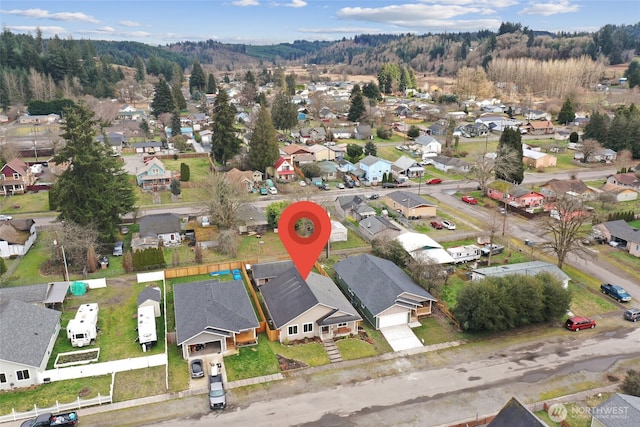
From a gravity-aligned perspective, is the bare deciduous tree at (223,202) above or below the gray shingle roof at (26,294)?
above

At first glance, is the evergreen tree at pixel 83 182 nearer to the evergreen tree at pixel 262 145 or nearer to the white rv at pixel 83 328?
the white rv at pixel 83 328

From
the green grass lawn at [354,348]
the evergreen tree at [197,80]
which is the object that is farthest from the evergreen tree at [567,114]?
the evergreen tree at [197,80]

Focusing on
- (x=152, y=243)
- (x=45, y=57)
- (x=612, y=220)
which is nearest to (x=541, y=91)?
(x=612, y=220)

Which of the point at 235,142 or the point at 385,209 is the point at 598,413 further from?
the point at 235,142

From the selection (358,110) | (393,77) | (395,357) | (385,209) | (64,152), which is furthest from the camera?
(393,77)

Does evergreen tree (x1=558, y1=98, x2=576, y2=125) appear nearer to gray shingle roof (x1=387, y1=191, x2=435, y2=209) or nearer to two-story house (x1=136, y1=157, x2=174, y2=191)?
gray shingle roof (x1=387, y1=191, x2=435, y2=209)

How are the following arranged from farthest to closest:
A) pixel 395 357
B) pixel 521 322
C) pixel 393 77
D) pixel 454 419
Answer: pixel 393 77 < pixel 521 322 < pixel 395 357 < pixel 454 419

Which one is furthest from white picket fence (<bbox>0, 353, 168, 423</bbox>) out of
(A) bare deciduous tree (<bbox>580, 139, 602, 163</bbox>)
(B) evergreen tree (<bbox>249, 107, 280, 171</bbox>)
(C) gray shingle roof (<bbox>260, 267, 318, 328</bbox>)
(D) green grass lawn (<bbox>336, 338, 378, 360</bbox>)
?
(A) bare deciduous tree (<bbox>580, 139, 602, 163</bbox>)
